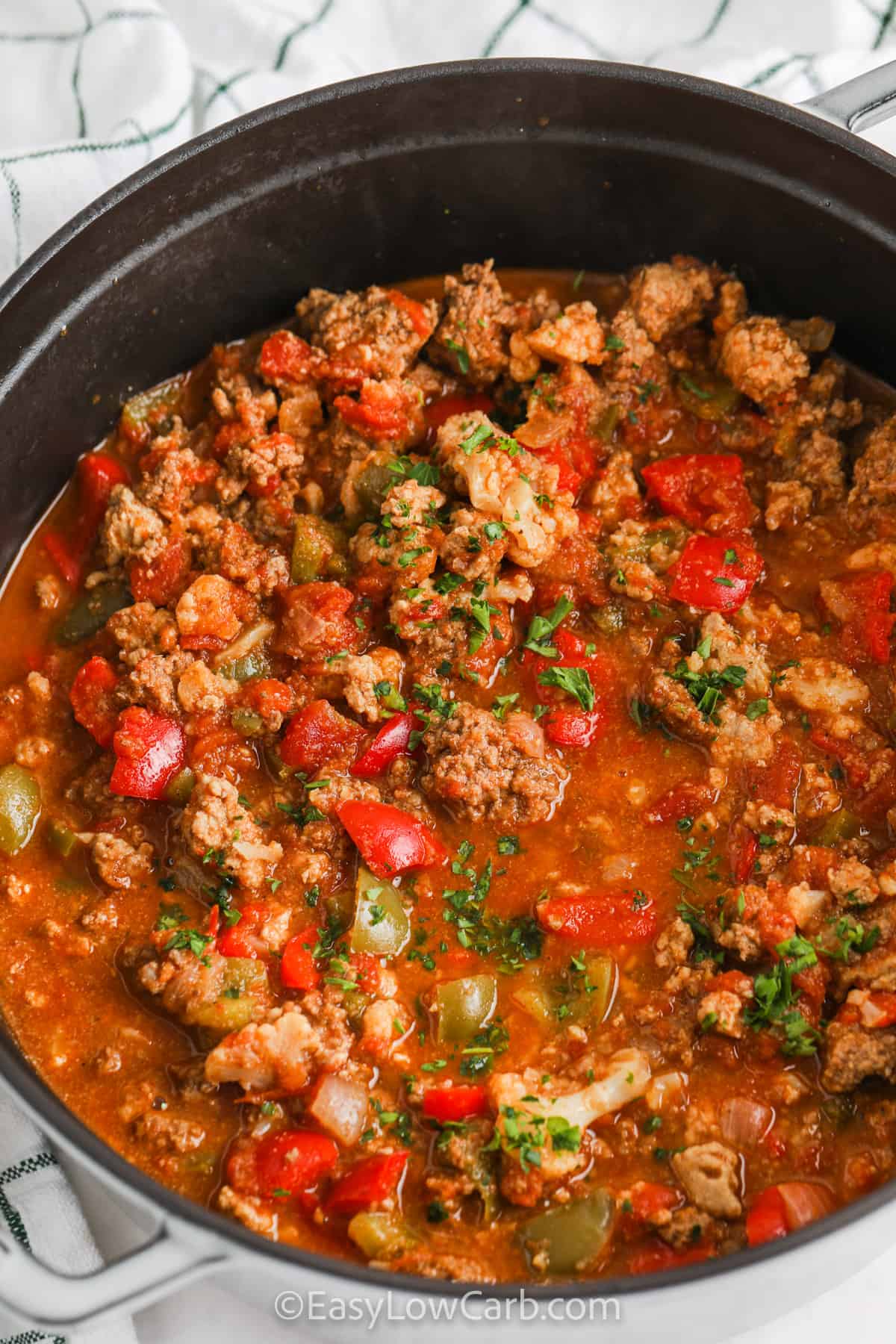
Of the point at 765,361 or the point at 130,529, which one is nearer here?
the point at 130,529

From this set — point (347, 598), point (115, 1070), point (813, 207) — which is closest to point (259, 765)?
point (347, 598)

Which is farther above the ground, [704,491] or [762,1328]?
[704,491]

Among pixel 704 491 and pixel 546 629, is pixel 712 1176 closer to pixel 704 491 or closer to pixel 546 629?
pixel 546 629

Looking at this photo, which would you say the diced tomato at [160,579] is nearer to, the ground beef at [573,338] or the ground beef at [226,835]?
the ground beef at [226,835]

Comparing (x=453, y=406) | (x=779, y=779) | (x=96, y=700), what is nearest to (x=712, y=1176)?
(x=779, y=779)

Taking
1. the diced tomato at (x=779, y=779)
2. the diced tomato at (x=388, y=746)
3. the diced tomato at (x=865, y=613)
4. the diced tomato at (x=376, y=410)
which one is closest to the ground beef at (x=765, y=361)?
the diced tomato at (x=865, y=613)
